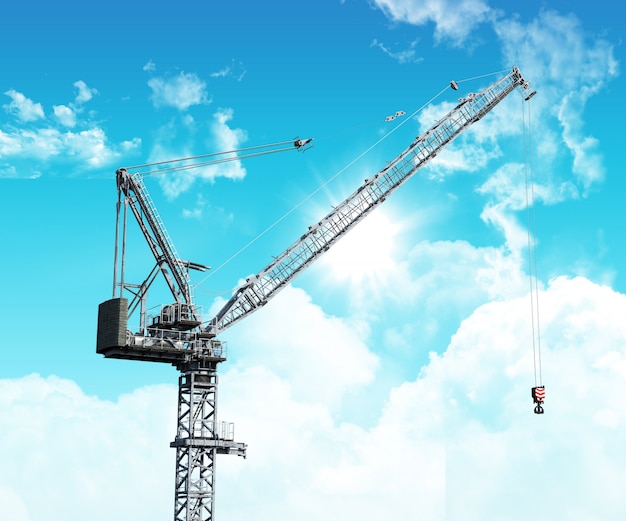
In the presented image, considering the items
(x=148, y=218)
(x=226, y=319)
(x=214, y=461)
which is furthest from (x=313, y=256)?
(x=214, y=461)

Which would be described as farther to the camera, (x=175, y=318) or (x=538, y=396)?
(x=175, y=318)

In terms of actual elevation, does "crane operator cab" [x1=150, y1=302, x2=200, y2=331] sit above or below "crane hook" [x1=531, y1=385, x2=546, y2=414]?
above

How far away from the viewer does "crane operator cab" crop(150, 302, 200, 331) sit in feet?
362

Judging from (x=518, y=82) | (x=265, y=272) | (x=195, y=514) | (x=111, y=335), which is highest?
(x=518, y=82)

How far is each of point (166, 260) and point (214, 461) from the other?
25.2 m

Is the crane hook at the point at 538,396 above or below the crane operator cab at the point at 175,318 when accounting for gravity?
below

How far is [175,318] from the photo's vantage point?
363 feet

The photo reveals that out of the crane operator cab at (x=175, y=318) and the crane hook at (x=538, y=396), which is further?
the crane operator cab at (x=175, y=318)

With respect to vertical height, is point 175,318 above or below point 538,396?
above

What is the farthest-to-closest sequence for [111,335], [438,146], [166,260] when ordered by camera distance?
[438,146], [166,260], [111,335]

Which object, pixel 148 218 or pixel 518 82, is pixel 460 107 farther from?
pixel 148 218

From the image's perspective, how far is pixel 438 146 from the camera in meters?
124

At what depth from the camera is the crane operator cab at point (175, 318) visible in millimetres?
110188

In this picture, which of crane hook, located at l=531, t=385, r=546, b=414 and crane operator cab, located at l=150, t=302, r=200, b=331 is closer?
crane hook, located at l=531, t=385, r=546, b=414
